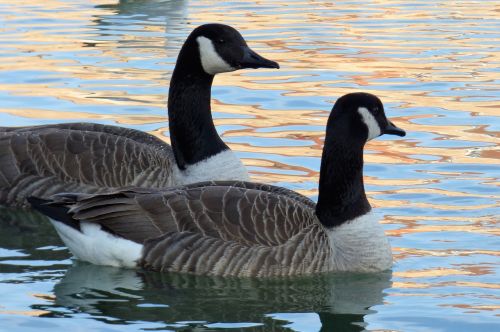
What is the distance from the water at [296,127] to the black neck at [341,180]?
22.0 inches

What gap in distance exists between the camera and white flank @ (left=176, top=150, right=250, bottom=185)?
12.9 metres

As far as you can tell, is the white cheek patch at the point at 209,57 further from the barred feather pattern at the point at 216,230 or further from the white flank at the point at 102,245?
the white flank at the point at 102,245

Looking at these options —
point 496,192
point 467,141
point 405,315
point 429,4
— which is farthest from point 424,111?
point 429,4

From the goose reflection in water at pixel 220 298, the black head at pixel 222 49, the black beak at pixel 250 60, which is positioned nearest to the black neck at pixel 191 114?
the black head at pixel 222 49

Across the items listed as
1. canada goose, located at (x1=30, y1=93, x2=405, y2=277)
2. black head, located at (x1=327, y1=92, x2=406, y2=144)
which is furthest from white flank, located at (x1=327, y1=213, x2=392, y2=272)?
black head, located at (x1=327, y1=92, x2=406, y2=144)

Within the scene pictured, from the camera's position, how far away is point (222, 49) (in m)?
13.0

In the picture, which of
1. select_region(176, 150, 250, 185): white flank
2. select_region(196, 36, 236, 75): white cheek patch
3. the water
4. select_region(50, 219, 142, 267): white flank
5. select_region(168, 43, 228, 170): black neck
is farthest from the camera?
select_region(168, 43, 228, 170): black neck

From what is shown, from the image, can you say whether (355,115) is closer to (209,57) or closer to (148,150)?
(209,57)

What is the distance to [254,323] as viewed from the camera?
9.75 metres

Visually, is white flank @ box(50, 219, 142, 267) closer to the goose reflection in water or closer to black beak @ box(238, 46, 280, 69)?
the goose reflection in water

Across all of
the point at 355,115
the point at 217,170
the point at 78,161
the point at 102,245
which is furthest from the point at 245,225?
the point at 78,161

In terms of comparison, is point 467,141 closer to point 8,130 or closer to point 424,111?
point 424,111

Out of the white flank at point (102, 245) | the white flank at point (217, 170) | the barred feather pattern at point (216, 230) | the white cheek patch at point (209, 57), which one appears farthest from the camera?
the white cheek patch at point (209, 57)

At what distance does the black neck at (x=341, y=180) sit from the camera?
36.0 feet
